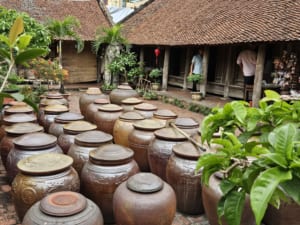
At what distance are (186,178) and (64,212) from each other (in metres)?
1.73

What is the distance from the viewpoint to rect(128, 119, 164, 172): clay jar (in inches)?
187

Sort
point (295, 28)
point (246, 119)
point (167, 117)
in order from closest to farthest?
point (246, 119) < point (167, 117) < point (295, 28)

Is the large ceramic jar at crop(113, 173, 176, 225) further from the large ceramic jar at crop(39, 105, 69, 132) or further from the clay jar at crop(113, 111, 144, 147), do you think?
the large ceramic jar at crop(39, 105, 69, 132)

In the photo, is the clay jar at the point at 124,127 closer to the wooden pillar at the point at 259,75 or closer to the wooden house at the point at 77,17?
the wooden pillar at the point at 259,75

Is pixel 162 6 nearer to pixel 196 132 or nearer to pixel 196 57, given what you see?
pixel 196 57

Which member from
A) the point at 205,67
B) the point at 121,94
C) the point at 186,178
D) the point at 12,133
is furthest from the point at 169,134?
the point at 205,67

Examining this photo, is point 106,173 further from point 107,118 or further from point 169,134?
point 107,118

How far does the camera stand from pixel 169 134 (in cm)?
435

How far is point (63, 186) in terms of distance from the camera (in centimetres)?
320

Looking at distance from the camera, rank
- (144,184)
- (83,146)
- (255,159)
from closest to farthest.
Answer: (255,159) → (144,184) → (83,146)

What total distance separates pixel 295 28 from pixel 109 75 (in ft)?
30.7

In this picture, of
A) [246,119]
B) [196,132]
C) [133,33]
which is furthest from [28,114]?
[133,33]

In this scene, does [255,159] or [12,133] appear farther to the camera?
[12,133]

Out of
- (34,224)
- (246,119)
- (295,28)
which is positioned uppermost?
(295,28)
